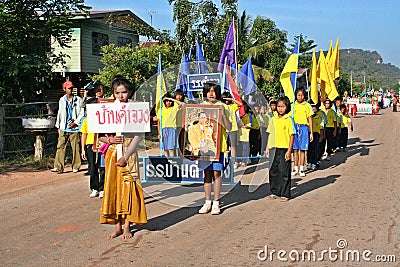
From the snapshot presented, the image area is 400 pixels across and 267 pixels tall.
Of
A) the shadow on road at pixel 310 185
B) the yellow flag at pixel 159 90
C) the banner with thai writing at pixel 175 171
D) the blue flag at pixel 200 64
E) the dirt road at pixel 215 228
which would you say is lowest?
the dirt road at pixel 215 228

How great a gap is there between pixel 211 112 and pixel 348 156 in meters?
8.46

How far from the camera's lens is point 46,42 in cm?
1541

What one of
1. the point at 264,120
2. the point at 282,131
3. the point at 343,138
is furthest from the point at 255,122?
the point at 282,131

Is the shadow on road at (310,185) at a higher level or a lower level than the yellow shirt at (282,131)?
lower

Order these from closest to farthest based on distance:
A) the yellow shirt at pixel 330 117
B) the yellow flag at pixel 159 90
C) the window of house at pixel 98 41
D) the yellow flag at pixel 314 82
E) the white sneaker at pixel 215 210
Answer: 1. the white sneaker at pixel 215 210
2. the yellow flag at pixel 159 90
3. the yellow flag at pixel 314 82
4. the yellow shirt at pixel 330 117
5. the window of house at pixel 98 41

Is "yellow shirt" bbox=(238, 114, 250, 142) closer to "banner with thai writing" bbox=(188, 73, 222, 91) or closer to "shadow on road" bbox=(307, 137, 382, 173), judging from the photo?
"banner with thai writing" bbox=(188, 73, 222, 91)

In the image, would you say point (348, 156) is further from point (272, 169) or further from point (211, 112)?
point (211, 112)

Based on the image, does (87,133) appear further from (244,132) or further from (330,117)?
(330,117)

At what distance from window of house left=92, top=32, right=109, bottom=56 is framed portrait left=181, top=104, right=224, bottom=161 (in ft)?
71.7

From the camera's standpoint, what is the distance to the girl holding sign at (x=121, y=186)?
590cm

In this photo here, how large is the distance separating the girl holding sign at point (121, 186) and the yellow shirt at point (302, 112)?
18.6 ft

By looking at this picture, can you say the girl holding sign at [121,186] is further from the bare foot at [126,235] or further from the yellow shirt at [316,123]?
the yellow shirt at [316,123]

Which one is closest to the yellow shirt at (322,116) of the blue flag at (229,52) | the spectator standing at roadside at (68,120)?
the blue flag at (229,52)

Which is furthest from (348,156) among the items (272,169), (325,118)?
(272,169)
